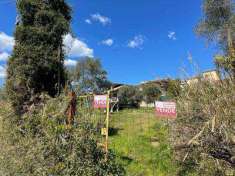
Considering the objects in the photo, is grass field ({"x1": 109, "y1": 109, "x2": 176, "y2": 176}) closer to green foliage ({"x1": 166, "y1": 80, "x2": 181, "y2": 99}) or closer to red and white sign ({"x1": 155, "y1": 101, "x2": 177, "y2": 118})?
green foliage ({"x1": 166, "y1": 80, "x2": 181, "y2": 99})

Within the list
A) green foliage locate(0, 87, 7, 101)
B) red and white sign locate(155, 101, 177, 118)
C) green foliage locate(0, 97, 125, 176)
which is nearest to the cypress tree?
green foliage locate(0, 87, 7, 101)

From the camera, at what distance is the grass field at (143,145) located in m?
6.77

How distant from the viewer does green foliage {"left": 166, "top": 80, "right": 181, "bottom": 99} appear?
5184mm

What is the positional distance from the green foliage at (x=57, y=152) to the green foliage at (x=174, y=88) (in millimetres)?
1741

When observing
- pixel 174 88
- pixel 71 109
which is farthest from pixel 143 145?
→ pixel 174 88

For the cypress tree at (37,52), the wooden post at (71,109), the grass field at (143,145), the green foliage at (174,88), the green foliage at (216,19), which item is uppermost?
the green foliage at (216,19)

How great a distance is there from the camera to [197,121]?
4.57 meters

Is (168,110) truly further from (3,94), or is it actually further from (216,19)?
(216,19)

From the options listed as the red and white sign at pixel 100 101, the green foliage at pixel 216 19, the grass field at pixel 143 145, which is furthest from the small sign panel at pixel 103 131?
the green foliage at pixel 216 19

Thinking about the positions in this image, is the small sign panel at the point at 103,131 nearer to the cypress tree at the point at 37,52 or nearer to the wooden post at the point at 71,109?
the wooden post at the point at 71,109

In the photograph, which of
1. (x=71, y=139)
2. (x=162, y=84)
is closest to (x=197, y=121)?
(x=162, y=84)

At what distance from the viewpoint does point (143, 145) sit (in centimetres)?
815

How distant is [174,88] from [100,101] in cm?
187

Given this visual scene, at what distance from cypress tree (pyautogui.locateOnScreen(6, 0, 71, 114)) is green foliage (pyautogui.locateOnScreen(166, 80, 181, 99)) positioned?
503cm
